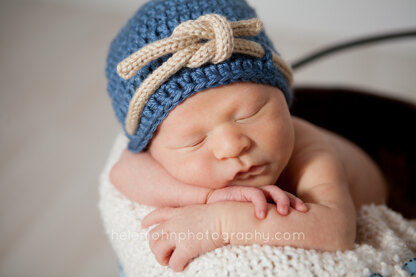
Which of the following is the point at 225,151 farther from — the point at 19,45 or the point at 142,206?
the point at 19,45

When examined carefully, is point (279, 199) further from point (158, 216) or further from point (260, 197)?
point (158, 216)

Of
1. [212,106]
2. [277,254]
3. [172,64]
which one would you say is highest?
[172,64]

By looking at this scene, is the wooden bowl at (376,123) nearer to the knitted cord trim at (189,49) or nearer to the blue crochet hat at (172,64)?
the blue crochet hat at (172,64)

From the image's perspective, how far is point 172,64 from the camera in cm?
73

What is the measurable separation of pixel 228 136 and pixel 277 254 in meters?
0.24

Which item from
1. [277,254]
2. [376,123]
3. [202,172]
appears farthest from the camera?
[376,123]

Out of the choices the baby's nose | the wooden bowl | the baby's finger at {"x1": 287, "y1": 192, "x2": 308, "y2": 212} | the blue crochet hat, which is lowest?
the wooden bowl

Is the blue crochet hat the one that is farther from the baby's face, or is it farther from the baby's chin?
the baby's chin

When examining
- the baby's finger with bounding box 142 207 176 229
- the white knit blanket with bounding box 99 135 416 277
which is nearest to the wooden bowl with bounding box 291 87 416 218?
the white knit blanket with bounding box 99 135 416 277

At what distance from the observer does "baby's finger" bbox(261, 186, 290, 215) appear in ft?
2.39

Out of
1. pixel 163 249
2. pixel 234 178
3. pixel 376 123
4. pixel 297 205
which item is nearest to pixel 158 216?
pixel 163 249

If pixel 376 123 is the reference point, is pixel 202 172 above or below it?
above

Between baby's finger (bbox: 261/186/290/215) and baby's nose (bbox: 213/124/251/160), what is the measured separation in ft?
0.33

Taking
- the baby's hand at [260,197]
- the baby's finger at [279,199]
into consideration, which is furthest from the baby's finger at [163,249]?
the baby's finger at [279,199]
